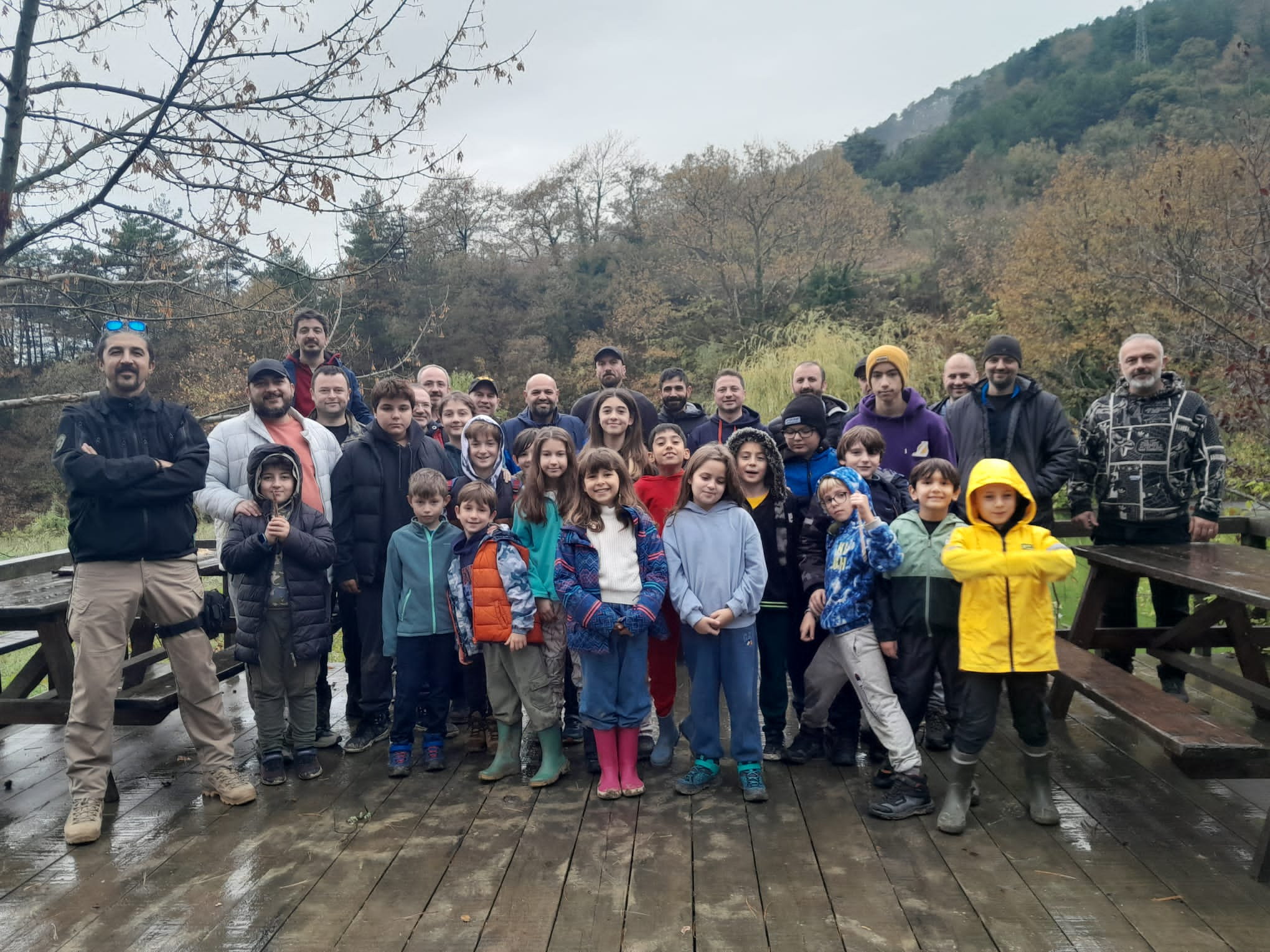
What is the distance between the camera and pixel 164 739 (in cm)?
453

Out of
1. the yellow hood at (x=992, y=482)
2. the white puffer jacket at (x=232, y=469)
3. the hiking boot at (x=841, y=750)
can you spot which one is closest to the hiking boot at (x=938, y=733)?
the hiking boot at (x=841, y=750)

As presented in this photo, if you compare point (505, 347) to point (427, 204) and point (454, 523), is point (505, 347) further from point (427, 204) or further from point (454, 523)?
point (454, 523)

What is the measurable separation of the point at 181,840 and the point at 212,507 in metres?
1.46

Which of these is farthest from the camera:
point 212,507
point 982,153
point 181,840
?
point 982,153

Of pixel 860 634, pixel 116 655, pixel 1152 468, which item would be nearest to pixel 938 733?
pixel 860 634

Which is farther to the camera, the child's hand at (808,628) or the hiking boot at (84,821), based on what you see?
the child's hand at (808,628)

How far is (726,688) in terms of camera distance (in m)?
3.59

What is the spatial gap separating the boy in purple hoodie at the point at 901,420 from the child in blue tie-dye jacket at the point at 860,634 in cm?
86

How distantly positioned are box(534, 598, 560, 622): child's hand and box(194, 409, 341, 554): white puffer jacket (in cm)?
125

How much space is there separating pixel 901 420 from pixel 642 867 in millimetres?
2635

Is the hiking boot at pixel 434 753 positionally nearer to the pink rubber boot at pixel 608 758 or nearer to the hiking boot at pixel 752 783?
the pink rubber boot at pixel 608 758

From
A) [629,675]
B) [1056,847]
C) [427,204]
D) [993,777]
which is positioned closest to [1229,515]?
[993,777]

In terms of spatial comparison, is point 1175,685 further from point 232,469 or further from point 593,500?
point 232,469

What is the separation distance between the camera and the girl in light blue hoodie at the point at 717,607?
11.5 ft
